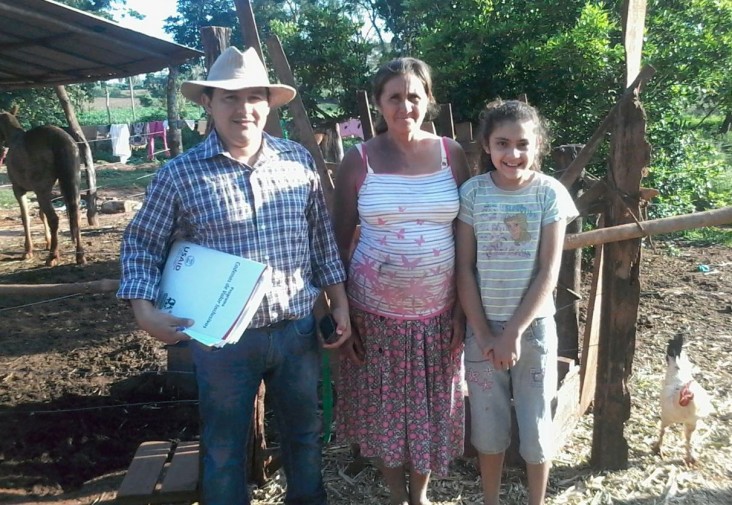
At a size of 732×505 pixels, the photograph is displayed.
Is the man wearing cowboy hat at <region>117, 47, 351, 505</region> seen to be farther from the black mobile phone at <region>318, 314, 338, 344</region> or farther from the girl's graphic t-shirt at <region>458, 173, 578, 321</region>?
the girl's graphic t-shirt at <region>458, 173, 578, 321</region>

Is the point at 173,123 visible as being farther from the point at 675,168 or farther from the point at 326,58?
the point at 675,168

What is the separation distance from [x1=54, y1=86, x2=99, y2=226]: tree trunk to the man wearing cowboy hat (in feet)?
26.3

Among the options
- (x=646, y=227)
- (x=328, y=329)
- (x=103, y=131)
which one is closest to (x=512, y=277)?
(x=328, y=329)

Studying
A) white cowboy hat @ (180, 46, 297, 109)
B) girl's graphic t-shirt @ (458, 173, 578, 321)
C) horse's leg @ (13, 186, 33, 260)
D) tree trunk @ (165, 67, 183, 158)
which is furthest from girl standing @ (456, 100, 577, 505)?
tree trunk @ (165, 67, 183, 158)

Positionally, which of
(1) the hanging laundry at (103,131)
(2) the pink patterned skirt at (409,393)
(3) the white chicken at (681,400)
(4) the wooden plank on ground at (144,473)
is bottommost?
(4) the wooden plank on ground at (144,473)

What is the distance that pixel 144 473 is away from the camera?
9.49 feet

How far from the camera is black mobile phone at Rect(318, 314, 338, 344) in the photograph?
234 cm

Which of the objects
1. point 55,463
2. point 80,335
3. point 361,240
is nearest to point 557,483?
point 361,240

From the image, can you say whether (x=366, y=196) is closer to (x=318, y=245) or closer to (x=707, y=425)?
(x=318, y=245)

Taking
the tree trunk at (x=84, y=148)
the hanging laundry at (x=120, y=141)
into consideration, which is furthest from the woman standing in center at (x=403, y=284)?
the hanging laundry at (x=120, y=141)

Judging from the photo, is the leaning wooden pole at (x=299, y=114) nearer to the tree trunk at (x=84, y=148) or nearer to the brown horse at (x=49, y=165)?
the brown horse at (x=49, y=165)

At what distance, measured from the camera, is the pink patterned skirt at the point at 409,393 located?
2.39m

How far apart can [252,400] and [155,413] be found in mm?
2284

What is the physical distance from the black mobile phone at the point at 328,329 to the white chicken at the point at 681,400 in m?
1.87
